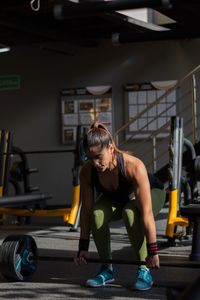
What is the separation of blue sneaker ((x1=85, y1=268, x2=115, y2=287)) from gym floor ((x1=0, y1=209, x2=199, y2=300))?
0.04 m

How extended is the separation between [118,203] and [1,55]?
6.75 m

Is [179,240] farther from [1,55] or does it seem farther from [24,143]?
[1,55]

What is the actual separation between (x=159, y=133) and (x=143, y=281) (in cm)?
557

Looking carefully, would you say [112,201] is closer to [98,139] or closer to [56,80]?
[98,139]

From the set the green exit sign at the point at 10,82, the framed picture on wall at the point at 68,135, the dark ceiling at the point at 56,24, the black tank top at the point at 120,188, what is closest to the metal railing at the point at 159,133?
the framed picture on wall at the point at 68,135

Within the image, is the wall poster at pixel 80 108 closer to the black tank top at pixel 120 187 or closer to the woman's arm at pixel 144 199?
the black tank top at pixel 120 187

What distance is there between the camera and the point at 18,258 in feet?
13.5

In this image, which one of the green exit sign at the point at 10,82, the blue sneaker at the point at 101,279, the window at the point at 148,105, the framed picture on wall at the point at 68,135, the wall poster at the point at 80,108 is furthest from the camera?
the green exit sign at the point at 10,82

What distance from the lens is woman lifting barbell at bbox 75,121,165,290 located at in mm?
3586

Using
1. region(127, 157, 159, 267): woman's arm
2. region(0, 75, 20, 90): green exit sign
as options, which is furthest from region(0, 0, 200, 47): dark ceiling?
region(127, 157, 159, 267): woman's arm

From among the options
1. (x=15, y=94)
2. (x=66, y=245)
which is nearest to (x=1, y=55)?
(x=15, y=94)

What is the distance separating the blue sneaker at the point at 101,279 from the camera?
400 cm

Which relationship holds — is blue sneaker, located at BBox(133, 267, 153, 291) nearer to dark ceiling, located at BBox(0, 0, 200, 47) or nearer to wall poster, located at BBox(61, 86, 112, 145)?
dark ceiling, located at BBox(0, 0, 200, 47)

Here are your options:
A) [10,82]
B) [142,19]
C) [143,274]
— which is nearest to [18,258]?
[143,274]
